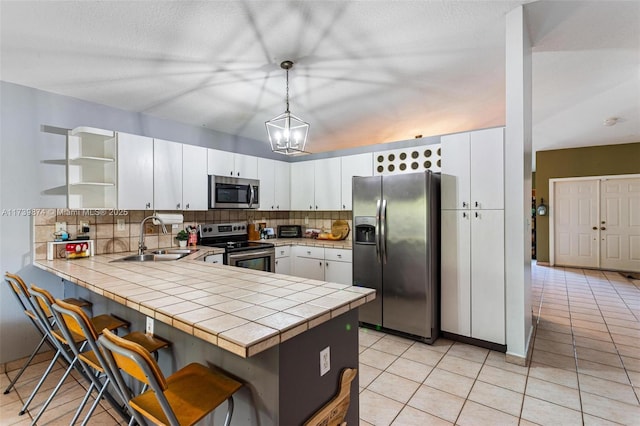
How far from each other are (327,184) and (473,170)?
2.19 m

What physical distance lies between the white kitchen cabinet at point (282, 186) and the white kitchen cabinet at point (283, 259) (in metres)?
0.74

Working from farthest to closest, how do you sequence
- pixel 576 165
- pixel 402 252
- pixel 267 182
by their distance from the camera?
pixel 576 165 < pixel 267 182 < pixel 402 252

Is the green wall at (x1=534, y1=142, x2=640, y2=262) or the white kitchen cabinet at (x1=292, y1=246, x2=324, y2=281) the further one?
the green wall at (x1=534, y1=142, x2=640, y2=262)

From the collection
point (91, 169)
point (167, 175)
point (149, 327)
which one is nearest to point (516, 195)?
point (149, 327)

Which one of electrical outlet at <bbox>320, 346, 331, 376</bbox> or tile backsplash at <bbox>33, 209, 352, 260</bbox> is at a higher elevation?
tile backsplash at <bbox>33, 209, 352, 260</bbox>

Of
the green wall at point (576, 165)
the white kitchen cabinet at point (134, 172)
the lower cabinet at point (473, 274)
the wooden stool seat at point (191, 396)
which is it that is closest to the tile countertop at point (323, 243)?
the lower cabinet at point (473, 274)

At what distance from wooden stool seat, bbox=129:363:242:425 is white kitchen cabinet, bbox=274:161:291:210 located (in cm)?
353

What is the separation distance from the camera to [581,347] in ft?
9.68

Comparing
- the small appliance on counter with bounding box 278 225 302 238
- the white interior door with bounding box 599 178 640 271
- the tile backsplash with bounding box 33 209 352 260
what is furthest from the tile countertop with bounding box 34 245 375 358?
the white interior door with bounding box 599 178 640 271

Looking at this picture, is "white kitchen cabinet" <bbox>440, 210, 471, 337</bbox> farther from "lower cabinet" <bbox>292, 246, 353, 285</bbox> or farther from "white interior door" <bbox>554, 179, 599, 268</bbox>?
"white interior door" <bbox>554, 179, 599, 268</bbox>

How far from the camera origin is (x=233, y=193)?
408 cm

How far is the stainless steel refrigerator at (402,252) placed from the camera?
3.06m

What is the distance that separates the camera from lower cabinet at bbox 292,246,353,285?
402cm

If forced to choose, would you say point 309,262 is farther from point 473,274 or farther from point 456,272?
point 473,274
